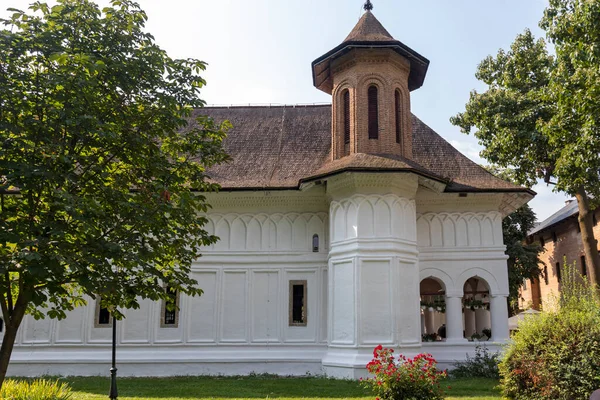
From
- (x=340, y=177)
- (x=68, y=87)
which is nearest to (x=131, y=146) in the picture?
(x=68, y=87)

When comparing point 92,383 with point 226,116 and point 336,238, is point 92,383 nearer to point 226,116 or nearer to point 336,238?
point 336,238

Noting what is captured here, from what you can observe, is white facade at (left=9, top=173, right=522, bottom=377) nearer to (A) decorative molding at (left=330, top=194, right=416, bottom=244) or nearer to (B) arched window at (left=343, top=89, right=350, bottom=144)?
(A) decorative molding at (left=330, top=194, right=416, bottom=244)

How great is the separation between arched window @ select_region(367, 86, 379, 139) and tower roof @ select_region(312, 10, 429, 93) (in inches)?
60.5

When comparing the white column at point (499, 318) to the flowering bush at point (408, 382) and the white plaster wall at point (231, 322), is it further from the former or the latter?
the flowering bush at point (408, 382)

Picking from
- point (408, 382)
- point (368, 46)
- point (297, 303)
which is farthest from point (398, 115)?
point (408, 382)

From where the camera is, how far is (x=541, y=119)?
16469mm

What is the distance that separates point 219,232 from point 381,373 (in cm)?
1011

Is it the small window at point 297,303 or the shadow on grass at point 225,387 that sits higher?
the small window at point 297,303

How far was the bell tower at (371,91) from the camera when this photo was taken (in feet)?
58.1

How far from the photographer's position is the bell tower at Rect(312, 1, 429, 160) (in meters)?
17.7

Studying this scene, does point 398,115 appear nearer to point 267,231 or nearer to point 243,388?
point 267,231

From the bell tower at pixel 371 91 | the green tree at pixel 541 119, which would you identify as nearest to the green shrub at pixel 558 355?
the green tree at pixel 541 119

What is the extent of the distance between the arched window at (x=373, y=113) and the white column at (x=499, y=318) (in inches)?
Answer: 277

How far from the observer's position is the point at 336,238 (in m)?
17.2
